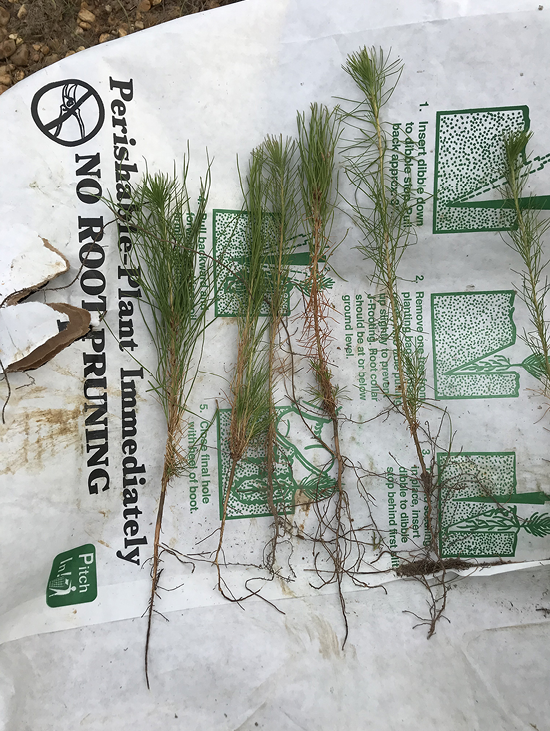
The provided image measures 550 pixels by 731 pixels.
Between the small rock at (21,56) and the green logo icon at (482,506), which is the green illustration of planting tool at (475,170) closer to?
the green logo icon at (482,506)

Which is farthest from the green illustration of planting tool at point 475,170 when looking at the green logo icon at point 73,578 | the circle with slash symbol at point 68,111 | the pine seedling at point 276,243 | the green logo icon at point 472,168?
the green logo icon at point 73,578

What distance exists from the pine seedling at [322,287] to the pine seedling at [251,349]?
0.42 ft

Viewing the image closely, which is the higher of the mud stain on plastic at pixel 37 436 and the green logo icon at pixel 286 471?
the mud stain on plastic at pixel 37 436

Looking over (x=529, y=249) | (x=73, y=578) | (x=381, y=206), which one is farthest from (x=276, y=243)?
(x=73, y=578)

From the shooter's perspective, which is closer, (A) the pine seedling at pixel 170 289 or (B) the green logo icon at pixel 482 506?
(A) the pine seedling at pixel 170 289

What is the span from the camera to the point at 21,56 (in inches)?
49.9

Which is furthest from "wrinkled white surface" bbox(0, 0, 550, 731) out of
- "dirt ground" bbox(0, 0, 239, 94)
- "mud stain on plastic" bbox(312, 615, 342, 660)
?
"dirt ground" bbox(0, 0, 239, 94)

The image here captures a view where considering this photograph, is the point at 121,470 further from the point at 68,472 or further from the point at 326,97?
the point at 326,97

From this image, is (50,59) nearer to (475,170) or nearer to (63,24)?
(63,24)

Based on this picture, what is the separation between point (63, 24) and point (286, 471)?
1444 millimetres

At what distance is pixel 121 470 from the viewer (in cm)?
128

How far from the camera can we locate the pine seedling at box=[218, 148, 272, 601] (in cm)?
123

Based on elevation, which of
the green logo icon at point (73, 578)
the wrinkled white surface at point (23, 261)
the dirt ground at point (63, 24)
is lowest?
the green logo icon at point (73, 578)

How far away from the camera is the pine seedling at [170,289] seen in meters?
1.19
